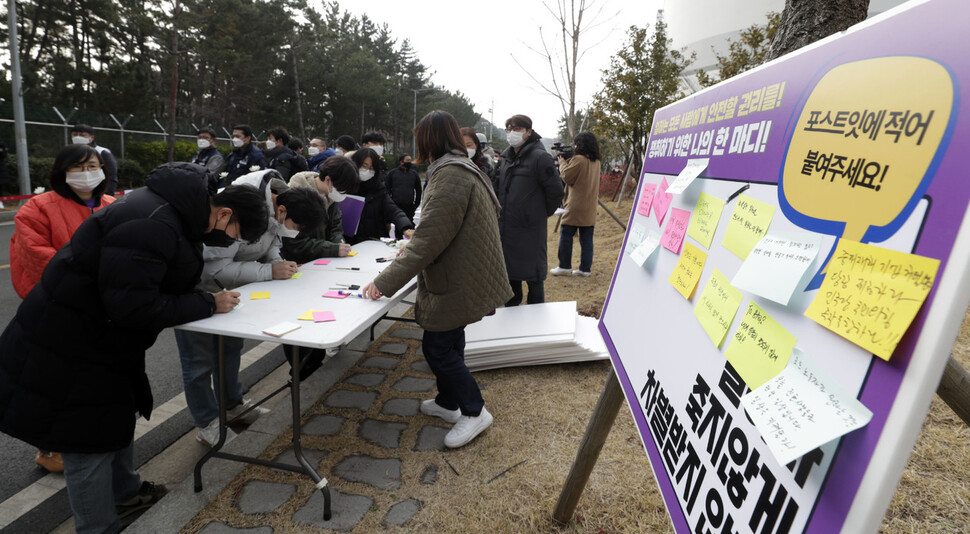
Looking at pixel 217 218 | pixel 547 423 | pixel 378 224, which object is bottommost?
pixel 547 423

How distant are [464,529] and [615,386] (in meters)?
1.02

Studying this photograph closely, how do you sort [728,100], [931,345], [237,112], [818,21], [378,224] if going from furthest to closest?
[237,112] < [378,224] < [818,21] < [728,100] < [931,345]

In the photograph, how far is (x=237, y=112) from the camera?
98.9 ft

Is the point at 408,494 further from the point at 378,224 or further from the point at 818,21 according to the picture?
the point at 818,21

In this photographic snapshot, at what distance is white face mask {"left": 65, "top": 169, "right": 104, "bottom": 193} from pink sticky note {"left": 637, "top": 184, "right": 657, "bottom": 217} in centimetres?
299

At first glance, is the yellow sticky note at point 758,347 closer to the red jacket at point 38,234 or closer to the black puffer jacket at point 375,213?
the red jacket at point 38,234

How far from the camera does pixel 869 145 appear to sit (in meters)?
0.69

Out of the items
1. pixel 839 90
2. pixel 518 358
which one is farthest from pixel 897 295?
pixel 518 358

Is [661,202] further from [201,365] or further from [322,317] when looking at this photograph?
[201,365]

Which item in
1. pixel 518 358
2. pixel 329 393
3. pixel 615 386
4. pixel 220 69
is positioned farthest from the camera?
pixel 220 69

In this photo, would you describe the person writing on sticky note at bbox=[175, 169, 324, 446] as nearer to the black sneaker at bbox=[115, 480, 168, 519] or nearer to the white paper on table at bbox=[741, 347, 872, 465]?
Answer: the black sneaker at bbox=[115, 480, 168, 519]

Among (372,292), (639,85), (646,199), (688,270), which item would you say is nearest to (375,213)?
(372,292)

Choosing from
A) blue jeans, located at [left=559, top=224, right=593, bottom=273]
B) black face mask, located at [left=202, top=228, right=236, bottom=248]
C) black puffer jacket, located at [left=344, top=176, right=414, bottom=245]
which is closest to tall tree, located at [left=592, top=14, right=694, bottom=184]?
blue jeans, located at [left=559, top=224, right=593, bottom=273]

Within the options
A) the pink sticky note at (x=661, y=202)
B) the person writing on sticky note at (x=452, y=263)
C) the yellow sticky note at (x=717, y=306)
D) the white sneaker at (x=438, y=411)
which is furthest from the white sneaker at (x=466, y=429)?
the yellow sticky note at (x=717, y=306)
